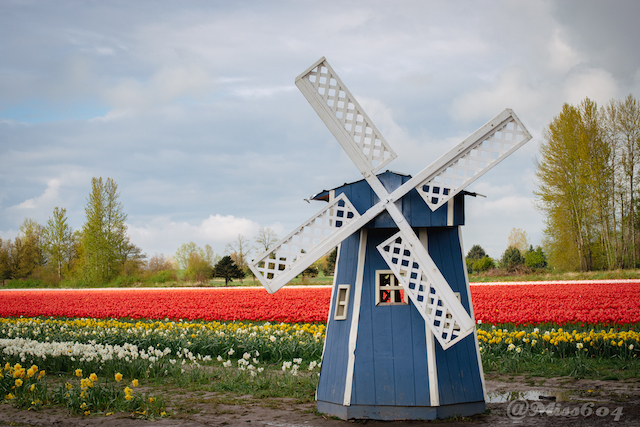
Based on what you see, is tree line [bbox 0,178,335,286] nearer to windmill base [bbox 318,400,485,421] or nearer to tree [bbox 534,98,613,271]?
tree [bbox 534,98,613,271]

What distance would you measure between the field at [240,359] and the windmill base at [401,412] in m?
0.59

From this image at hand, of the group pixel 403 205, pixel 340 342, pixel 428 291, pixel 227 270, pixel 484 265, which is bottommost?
pixel 340 342

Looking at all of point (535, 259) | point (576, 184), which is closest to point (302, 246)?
point (576, 184)

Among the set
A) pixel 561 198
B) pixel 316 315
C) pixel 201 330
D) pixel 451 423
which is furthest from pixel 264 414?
pixel 561 198

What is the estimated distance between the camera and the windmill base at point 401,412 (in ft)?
21.0

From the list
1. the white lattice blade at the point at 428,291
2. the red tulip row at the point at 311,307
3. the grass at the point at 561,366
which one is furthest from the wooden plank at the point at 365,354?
the red tulip row at the point at 311,307

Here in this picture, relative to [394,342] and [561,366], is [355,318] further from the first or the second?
[561,366]

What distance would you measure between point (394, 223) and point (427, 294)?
101 cm

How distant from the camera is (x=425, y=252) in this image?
21.2 feet

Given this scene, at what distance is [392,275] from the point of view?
22.9ft

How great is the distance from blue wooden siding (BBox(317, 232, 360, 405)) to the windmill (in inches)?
A: 0.9

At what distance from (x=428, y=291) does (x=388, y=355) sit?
1.01 m

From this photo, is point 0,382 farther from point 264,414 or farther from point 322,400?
point 322,400

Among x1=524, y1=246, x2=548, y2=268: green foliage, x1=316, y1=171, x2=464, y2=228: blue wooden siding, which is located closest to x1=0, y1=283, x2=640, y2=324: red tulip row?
x1=316, y1=171, x2=464, y2=228: blue wooden siding
